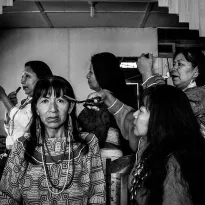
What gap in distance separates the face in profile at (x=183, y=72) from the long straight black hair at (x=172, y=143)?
37.9 inches

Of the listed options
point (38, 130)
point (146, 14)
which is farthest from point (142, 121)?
point (146, 14)

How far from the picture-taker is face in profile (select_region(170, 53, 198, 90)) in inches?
112

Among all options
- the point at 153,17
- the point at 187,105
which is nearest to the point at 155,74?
the point at 187,105

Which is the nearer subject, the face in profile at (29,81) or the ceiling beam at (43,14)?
the face in profile at (29,81)

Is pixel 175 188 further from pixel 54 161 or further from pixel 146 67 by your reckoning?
pixel 146 67

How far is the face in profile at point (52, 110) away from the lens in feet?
7.10

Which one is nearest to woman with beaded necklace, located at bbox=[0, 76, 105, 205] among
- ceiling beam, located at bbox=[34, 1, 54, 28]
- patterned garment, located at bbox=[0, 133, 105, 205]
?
patterned garment, located at bbox=[0, 133, 105, 205]

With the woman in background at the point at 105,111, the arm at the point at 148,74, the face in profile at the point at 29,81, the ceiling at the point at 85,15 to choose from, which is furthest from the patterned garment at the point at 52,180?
the ceiling at the point at 85,15

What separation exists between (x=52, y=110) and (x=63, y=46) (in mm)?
4256

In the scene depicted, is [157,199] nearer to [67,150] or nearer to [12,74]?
[67,150]

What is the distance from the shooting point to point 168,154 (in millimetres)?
1715

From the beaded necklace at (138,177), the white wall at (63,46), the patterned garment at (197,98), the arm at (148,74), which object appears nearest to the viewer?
the beaded necklace at (138,177)

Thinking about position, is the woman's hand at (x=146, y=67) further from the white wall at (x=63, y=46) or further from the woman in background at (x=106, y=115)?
the white wall at (x=63, y=46)

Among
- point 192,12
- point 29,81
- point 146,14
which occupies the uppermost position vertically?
point 146,14
